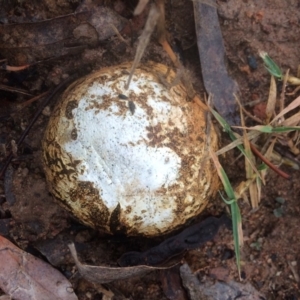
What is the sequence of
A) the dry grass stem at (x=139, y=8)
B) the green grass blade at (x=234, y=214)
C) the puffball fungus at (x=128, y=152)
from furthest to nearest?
1. the green grass blade at (x=234, y=214)
2. the puffball fungus at (x=128, y=152)
3. the dry grass stem at (x=139, y=8)

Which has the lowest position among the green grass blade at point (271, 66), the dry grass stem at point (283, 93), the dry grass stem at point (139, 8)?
the dry grass stem at point (283, 93)

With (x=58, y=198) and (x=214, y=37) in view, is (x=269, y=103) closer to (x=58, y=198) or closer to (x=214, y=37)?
(x=214, y=37)

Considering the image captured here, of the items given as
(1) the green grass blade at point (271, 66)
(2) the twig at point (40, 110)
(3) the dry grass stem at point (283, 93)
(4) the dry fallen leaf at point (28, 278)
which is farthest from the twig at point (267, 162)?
(4) the dry fallen leaf at point (28, 278)

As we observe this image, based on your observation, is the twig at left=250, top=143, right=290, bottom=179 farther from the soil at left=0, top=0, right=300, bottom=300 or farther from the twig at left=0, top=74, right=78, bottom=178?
the twig at left=0, top=74, right=78, bottom=178

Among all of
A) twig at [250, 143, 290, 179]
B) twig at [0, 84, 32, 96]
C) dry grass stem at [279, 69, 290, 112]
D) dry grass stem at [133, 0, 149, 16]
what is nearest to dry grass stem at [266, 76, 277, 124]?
dry grass stem at [279, 69, 290, 112]

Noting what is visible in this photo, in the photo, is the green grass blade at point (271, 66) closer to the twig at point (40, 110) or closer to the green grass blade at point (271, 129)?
the green grass blade at point (271, 129)

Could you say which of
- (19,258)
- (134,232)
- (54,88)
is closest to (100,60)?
(54,88)
